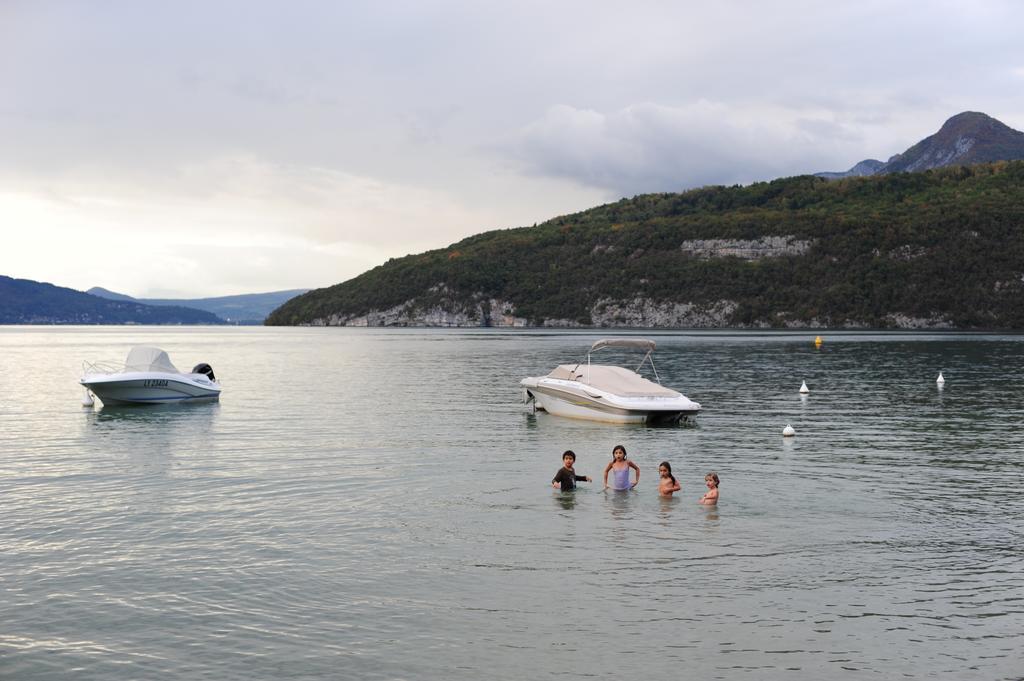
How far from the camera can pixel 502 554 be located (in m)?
16.4

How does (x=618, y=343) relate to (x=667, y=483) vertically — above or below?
above

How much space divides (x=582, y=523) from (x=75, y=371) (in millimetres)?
71749

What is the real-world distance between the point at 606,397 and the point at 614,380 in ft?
6.51

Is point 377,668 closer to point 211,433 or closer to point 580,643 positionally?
point 580,643

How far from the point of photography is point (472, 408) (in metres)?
44.5

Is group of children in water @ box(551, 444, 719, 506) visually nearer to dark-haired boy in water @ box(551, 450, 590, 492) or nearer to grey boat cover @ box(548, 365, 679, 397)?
dark-haired boy in water @ box(551, 450, 590, 492)

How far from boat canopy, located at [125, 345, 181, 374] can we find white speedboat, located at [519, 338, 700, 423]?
20.9m

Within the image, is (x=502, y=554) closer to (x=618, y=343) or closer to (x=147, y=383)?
(x=618, y=343)

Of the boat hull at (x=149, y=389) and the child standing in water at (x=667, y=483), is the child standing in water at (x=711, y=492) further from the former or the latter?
the boat hull at (x=149, y=389)

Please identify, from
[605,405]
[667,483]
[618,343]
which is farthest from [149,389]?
[667,483]

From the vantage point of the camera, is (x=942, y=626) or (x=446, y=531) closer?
(x=942, y=626)

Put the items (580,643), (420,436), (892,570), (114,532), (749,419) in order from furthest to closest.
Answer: (749,419), (420,436), (114,532), (892,570), (580,643)

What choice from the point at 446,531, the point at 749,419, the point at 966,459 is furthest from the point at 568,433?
the point at 446,531

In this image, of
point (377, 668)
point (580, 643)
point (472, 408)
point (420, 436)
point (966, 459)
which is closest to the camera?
point (377, 668)
